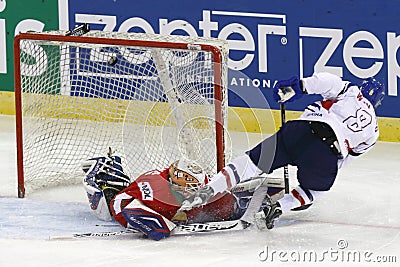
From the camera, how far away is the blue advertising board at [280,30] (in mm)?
6434

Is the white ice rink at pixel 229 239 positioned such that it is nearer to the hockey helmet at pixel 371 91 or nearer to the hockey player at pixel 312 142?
the hockey player at pixel 312 142

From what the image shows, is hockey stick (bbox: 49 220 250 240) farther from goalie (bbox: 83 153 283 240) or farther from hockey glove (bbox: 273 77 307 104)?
hockey glove (bbox: 273 77 307 104)

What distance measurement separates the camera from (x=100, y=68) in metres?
5.93

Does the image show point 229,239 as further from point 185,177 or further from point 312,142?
point 312,142

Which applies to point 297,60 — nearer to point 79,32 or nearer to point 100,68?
point 100,68

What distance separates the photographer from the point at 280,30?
6.58m

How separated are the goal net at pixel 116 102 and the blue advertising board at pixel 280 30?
730 mm

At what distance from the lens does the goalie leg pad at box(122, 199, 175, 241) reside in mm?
4637

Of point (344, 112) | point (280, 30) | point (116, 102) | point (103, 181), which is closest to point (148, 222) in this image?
point (103, 181)

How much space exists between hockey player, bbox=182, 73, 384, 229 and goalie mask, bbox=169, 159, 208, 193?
0.06 m

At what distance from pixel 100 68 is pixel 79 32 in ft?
1.99

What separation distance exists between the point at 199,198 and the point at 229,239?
20 cm

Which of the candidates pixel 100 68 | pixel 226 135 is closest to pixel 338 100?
pixel 226 135

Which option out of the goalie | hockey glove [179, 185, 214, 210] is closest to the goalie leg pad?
the goalie
